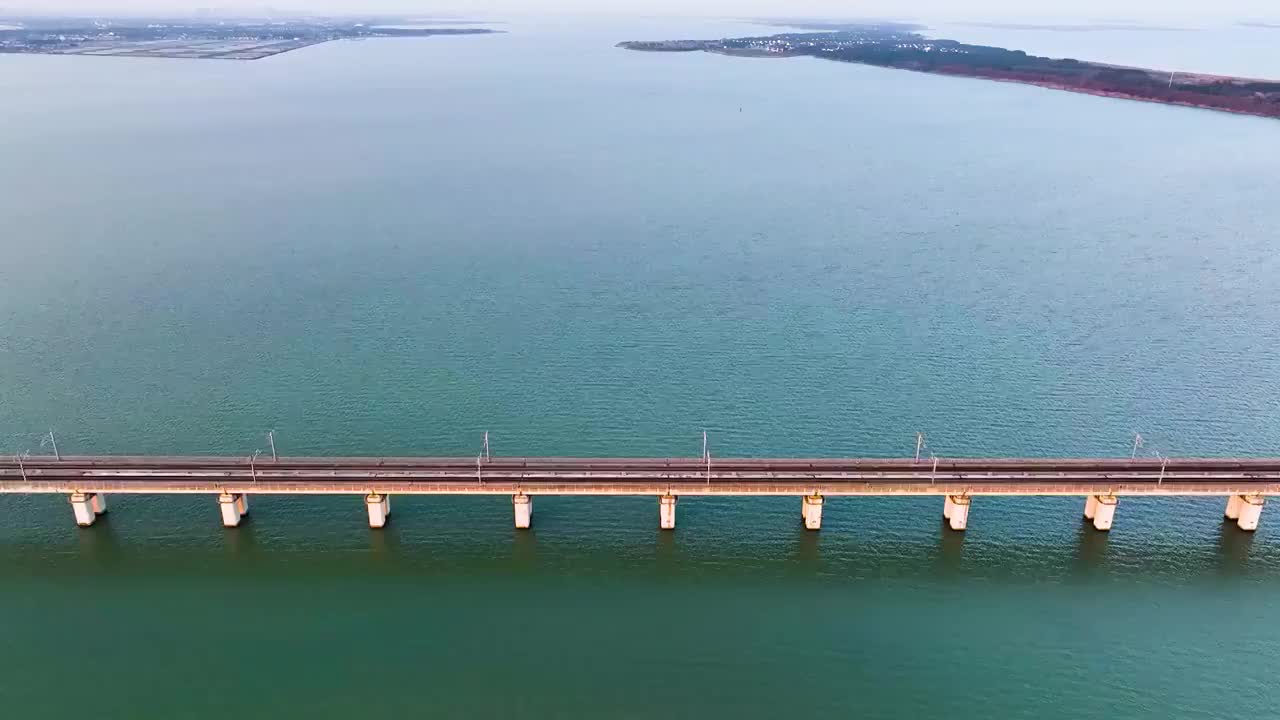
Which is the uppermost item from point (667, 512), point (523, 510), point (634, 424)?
point (523, 510)

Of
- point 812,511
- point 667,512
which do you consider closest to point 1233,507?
point 812,511

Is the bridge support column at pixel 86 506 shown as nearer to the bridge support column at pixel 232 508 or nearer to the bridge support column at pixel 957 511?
Answer: the bridge support column at pixel 232 508

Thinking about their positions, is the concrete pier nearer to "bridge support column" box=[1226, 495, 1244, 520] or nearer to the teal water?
"bridge support column" box=[1226, 495, 1244, 520]

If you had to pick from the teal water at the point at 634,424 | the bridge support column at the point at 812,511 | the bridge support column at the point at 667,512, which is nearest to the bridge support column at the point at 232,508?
the teal water at the point at 634,424

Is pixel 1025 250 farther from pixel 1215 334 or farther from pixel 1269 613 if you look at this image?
pixel 1269 613

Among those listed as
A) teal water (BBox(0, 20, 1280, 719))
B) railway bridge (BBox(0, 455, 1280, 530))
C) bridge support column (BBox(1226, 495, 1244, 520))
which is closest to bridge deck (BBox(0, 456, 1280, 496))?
railway bridge (BBox(0, 455, 1280, 530))

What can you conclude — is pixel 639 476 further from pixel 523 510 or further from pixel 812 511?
pixel 812 511
